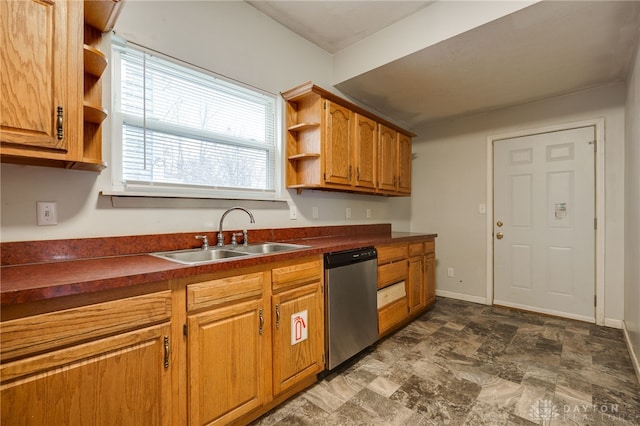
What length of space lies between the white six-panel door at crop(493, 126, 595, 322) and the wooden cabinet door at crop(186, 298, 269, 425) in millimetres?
3204

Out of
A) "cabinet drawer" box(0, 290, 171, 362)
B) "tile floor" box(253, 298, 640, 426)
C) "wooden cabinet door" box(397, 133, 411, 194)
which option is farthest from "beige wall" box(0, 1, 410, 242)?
"tile floor" box(253, 298, 640, 426)

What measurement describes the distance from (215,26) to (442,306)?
144 inches

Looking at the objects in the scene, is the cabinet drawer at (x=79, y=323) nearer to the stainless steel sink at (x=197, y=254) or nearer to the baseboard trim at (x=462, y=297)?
the stainless steel sink at (x=197, y=254)

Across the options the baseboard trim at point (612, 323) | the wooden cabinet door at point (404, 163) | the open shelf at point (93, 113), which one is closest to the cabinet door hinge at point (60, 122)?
the open shelf at point (93, 113)

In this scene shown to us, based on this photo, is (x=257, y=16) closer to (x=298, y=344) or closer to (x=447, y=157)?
(x=298, y=344)

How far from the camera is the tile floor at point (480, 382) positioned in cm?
164

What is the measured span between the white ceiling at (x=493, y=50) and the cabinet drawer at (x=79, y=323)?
7.57 feet

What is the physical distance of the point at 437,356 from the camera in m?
2.32

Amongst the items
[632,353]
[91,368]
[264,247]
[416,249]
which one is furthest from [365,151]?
[632,353]

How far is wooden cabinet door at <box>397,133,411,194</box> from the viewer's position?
3.40 m

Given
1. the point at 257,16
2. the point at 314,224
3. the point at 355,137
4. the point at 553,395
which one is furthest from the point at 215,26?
the point at 553,395

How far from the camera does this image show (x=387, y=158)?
320 centimetres

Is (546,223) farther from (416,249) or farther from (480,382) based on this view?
(480,382)

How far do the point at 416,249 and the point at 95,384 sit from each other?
2.67 m
